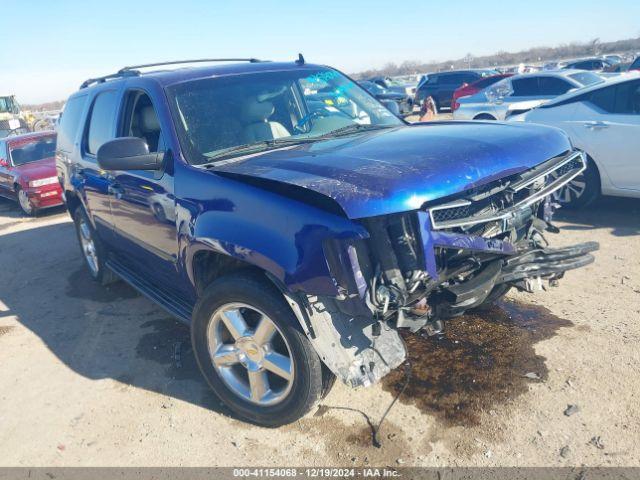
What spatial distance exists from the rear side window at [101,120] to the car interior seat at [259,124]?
1252mm

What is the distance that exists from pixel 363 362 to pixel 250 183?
110 cm

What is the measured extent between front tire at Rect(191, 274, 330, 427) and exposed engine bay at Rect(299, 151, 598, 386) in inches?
6.6

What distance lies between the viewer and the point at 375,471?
2.62 meters

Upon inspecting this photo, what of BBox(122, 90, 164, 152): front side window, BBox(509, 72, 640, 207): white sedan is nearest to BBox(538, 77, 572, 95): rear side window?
BBox(509, 72, 640, 207): white sedan

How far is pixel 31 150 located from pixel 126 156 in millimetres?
9068

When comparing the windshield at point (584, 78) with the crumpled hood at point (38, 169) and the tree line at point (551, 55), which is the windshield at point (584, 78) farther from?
the tree line at point (551, 55)

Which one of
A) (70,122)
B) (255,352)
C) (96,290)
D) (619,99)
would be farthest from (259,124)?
(619,99)

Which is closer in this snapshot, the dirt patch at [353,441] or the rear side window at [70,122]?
the dirt patch at [353,441]

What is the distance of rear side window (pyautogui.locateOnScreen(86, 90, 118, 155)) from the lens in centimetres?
419

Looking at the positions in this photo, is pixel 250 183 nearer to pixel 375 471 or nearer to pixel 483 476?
pixel 375 471

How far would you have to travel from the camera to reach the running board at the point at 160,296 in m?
3.52

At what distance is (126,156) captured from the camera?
3113 mm

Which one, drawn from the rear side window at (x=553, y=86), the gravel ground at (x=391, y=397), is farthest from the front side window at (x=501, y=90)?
the gravel ground at (x=391, y=397)

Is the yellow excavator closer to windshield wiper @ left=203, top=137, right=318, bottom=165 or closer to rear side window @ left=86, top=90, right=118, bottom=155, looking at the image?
rear side window @ left=86, top=90, right=118, bottom=155
